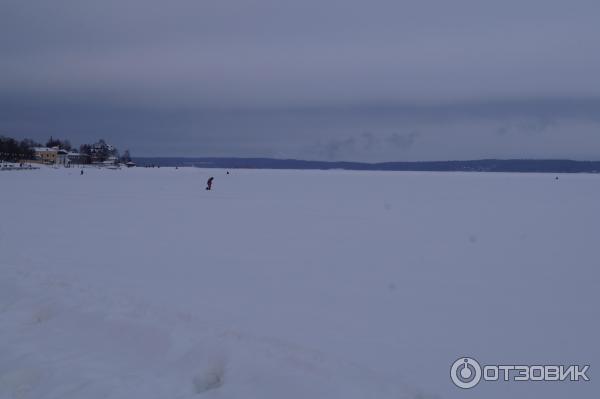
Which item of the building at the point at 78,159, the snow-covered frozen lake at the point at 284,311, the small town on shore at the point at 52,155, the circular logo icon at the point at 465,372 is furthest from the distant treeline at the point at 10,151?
the circular logo icon at the point at 465,372

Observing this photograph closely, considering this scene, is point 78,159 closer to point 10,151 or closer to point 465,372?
point 10,151

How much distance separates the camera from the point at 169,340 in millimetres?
5566

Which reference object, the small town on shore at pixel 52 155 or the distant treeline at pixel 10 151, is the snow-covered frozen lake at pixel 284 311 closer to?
the small town on shore at pixel 52 155

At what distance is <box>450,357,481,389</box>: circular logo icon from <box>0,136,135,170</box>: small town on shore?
251 feet

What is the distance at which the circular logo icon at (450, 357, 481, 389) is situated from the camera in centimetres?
490

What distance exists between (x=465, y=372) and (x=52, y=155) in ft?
465

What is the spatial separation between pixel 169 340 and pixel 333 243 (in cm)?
688

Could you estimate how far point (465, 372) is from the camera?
16.7ft

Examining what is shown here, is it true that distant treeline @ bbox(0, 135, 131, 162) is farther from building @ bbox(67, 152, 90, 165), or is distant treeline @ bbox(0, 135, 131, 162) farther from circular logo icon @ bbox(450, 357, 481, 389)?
circular logo icon @ bbox(450, 357, 481, 389)

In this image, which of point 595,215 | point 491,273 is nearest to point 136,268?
point 491,273

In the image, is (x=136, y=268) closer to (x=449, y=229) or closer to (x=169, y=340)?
(x=169, y=340)

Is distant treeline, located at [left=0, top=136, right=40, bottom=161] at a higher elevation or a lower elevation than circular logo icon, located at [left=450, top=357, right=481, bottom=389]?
higher

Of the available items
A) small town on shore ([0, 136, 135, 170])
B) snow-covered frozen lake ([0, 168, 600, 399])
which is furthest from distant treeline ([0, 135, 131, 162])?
snow-covered frozen lake ([0, 168, 600, 399])

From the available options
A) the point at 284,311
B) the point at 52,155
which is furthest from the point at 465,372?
the point at 52,155
